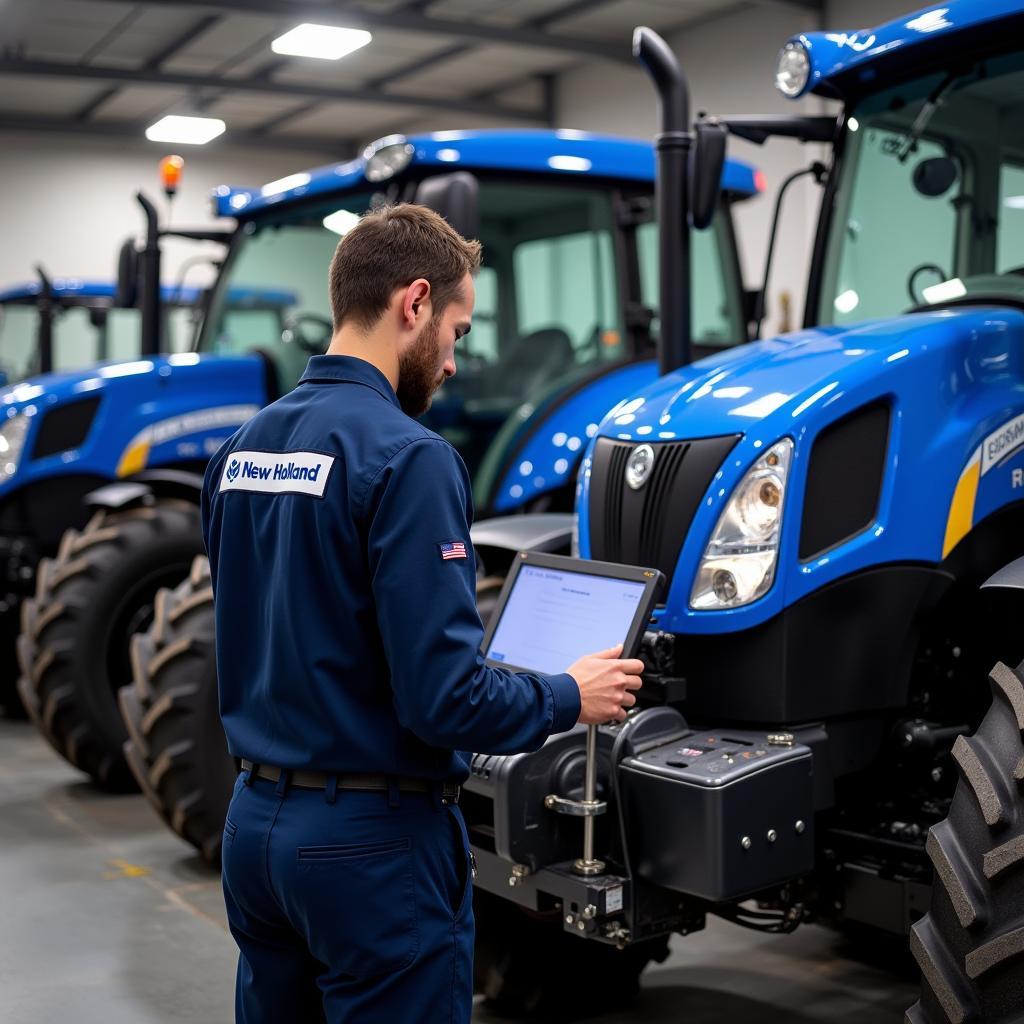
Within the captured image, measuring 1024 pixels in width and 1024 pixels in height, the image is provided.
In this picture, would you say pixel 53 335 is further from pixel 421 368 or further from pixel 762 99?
pixel 421 368

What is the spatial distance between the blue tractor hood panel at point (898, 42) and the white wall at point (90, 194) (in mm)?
12895

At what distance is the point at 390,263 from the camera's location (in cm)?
192

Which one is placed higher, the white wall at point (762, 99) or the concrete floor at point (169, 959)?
the white wall at point (762, 99)

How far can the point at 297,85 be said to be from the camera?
14.1m

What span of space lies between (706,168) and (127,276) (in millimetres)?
3432

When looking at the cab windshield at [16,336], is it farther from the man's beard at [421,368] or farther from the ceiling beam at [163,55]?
the man's beard at [421,368]

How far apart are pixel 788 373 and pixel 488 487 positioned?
217cm

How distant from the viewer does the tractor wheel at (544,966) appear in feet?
10.6

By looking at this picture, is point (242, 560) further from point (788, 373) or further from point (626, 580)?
point (788, 373)

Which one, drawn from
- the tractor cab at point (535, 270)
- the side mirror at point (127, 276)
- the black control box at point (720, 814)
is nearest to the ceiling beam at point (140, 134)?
the side mirror at point (127, 276)

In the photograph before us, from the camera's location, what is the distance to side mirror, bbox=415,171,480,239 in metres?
4.21

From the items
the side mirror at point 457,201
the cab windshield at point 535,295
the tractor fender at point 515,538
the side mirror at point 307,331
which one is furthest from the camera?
the side mirror at point 307,331

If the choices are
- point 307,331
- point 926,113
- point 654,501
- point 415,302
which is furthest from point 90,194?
point 415,302

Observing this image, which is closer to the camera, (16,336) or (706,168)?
(706,168)
